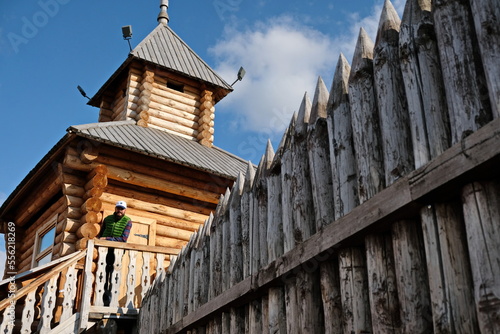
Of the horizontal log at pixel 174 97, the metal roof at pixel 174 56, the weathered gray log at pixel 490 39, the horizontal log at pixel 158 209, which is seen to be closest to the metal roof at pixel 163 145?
the horizontal log at pixel 158 209

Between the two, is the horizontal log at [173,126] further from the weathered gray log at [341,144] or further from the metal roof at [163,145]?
the weathered gray log at [341,144]

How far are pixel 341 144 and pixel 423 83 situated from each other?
69 cm

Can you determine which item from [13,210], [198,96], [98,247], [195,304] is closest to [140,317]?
[98,247]

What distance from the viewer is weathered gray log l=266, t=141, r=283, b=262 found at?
361 centimetres

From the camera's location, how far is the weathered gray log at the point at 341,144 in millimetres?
2875

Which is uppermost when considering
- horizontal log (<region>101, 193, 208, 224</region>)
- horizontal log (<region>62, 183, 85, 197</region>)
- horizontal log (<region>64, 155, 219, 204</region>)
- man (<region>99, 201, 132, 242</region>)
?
horizontal log (<region>64, 155, 219, 204</region>)

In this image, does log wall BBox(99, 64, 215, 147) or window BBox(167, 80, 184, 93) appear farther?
window BBox(167, 80, 184, 93)

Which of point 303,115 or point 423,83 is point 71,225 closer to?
point 303,115

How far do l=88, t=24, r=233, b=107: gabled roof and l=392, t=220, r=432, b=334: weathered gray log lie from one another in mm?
14545

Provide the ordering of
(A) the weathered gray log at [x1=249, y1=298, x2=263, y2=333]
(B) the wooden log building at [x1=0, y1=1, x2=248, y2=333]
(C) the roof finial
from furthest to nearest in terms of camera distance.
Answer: (C) the roof finial < (B) the wooden log building at [x1=0, y1=1, x2=248, y2=333] < (A) the weathered gray log at [x1=249, y1=298, x2=263, y2=333]

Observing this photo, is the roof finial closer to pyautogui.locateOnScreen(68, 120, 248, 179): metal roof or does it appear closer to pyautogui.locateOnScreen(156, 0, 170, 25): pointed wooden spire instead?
pyautogui.locateOnScreen(156, 0, 170, 25): pointed wooden spire

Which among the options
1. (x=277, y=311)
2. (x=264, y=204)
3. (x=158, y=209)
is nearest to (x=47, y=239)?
(x=158, y=209)

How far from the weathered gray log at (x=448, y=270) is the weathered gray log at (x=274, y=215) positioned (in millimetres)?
1459

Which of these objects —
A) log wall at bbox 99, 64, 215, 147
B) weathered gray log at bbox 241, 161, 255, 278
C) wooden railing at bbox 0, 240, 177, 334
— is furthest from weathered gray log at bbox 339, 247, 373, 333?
log wall at bbox 99, 64, 215, 147
